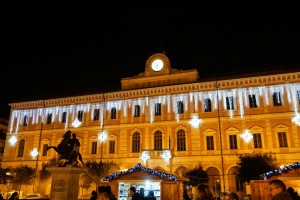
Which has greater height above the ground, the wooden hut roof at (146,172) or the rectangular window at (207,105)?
the rectangular window at (207,105)

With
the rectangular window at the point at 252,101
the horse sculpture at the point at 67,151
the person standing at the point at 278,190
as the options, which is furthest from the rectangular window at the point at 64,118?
the person standing at the point at 278,190

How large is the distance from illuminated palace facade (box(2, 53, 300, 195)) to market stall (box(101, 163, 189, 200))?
12130 mm

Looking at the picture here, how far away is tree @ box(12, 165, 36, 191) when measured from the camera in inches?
1358

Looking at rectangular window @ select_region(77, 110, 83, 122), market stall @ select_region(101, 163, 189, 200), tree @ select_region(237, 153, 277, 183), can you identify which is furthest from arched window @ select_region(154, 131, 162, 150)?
market stall @ select_region(101, 163, 189, 200)

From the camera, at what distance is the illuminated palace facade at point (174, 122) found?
29.4 m

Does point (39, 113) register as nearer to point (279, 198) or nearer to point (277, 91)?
point (277, 91)

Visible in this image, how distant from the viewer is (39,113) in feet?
131

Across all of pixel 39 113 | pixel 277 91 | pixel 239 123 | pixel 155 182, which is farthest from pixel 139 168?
pixel 39 113

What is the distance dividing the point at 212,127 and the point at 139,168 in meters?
14.4

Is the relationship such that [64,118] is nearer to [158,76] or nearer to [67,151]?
[158,76]

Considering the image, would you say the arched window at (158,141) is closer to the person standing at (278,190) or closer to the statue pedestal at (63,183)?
the statue pedestal at (63,183)

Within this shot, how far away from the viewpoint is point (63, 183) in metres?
11.6

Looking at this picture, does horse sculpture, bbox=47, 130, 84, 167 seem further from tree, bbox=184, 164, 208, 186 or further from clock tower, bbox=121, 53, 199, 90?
clock tower, bbox=121, 53, 199, 90

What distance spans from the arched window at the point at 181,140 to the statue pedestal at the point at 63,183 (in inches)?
830
